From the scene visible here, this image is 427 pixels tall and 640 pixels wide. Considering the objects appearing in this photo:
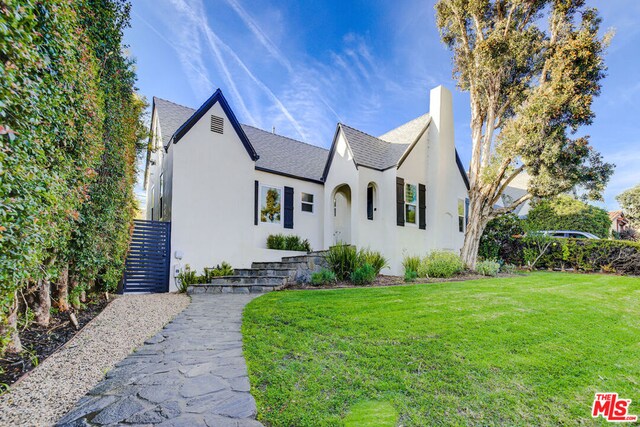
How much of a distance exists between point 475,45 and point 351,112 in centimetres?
641

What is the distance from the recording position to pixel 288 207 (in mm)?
13148

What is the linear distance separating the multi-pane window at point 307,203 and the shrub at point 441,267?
5.23 m

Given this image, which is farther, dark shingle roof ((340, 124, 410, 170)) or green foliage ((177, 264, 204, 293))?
dark shingle roof ((340, 124, 410, 170))

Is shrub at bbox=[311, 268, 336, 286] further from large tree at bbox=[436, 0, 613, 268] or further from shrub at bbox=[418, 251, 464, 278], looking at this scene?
large tree at bbox=[436, 0, 613, 268]

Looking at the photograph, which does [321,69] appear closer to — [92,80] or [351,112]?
[351,112]

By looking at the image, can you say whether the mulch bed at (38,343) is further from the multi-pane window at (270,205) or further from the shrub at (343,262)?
the multi-pane window at (270,205)

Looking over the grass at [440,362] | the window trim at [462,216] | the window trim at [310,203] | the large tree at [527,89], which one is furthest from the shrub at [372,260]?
the window trim at [462,216]

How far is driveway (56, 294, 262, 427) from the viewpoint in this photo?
247cm

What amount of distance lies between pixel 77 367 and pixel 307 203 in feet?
35.3

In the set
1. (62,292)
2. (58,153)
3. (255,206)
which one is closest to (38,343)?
(62,292)

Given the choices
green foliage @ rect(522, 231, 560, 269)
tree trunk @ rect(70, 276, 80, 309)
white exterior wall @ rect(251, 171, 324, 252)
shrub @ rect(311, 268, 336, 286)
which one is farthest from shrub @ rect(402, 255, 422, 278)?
tree trunk @ rect(70, 276, 80, 309)

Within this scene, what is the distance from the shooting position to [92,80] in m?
4.98

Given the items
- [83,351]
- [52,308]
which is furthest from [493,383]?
[52,308]

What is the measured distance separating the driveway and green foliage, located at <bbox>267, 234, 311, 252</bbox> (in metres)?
7.67
